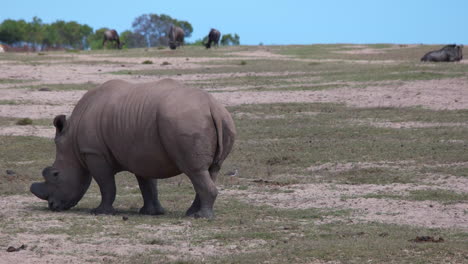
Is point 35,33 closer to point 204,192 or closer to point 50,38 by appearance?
point 50,38

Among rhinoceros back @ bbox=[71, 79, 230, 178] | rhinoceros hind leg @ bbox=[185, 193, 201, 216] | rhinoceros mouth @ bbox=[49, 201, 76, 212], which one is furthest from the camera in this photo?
rhinoceros mouth @ bbox=[49, 201, 76, 212]

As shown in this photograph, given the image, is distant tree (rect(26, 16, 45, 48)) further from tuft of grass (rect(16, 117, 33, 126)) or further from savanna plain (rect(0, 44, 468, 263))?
tuft of grass (rect(16, 117, 33, 126))

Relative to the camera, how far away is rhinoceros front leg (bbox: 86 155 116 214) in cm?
1096

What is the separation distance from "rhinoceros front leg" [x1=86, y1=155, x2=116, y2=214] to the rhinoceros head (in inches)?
13.5

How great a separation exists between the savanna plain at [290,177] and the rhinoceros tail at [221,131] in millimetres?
708

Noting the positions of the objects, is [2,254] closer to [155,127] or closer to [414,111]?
[155,127]

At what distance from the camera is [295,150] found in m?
16.0

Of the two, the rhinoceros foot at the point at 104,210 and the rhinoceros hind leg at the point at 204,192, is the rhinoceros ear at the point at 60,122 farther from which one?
the rhinoceros hind leg at the point at 204,192

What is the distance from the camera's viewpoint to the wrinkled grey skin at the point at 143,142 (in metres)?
10.2

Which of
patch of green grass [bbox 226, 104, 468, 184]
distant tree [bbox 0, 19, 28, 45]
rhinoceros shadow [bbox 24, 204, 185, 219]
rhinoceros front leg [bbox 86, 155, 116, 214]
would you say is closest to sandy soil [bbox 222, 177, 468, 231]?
patch of green grass [bbox 226, 104, 468, 184]

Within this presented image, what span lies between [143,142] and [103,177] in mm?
790

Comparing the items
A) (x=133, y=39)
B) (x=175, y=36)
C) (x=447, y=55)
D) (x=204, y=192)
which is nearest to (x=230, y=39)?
(x=133, y=39)

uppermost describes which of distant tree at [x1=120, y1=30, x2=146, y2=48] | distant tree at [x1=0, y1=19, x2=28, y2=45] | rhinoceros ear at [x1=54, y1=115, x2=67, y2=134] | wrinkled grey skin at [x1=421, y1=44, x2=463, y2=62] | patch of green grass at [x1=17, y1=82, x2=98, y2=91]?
rhinoceros ear at [x1=54, y1=115, x2=67, y2=134]

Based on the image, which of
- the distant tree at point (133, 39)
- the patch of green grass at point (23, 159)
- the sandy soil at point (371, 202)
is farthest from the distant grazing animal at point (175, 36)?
the sandy soil at point (371, 202)
